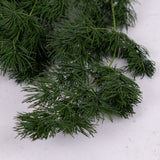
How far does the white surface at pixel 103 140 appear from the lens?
84 cm

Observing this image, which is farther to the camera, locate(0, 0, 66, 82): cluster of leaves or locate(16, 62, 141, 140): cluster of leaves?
locate(0, 0, 66, 82): cluster of leaves

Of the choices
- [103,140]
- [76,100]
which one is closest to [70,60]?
[76,100]

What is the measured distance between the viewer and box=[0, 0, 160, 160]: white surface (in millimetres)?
840

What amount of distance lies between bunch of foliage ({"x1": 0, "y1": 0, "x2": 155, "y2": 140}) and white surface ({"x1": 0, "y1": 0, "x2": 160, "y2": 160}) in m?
0.03

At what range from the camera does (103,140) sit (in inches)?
33.9

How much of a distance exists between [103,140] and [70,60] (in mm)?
245

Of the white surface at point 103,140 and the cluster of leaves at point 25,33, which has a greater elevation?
the cluster of leaves at point 25,33

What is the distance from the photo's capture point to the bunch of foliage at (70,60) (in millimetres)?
804

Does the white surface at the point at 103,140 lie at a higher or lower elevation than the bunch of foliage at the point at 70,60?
lower

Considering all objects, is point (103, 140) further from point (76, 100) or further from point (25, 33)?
point (25, 33)

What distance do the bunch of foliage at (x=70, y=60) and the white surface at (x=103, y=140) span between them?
0.03 meters

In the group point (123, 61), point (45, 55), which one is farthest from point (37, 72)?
point (123, 61)

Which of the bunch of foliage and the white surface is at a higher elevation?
the bunch of foliage

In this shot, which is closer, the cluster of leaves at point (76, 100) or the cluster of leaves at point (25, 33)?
the cluster of leaves at point (76, 100)
